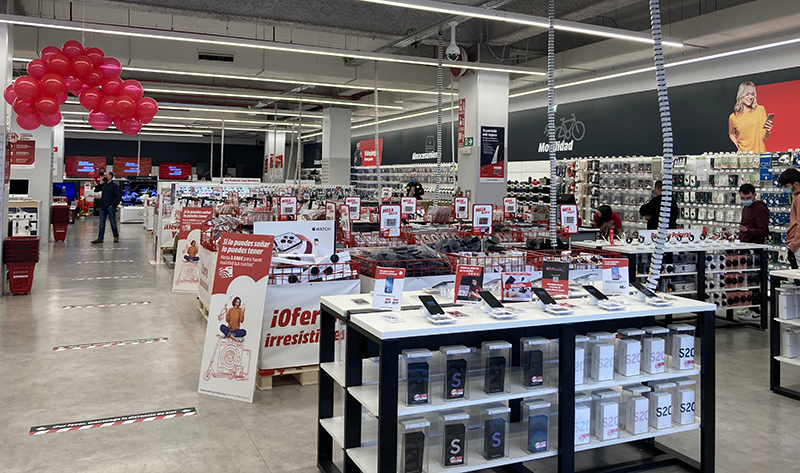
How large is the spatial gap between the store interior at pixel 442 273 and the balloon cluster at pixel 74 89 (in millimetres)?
41

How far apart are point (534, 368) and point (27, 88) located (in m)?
7.12

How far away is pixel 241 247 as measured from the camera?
4758 millimetres

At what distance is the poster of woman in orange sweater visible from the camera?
15.1 feet

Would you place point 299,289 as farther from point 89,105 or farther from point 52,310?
point 89,105

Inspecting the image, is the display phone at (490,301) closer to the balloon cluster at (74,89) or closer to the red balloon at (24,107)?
the balloon cluster at (74,89)

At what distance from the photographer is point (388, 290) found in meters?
3.27

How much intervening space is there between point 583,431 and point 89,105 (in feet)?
24.3

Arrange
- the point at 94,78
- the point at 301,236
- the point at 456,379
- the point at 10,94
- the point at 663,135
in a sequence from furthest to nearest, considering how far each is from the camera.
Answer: the point at 94,78
the point at 10,94
the point at 301,236
the point at 663,135
the point at 456,379

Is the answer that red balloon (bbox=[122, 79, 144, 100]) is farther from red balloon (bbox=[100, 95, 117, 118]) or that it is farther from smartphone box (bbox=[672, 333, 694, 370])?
smartphone box (bbox=[672, 333, 694, 370])

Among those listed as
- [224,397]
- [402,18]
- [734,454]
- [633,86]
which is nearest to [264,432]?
[224,397]

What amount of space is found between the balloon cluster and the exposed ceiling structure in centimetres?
44

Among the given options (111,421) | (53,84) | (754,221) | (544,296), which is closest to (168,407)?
(111,421)

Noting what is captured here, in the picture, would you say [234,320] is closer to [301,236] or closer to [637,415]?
[301,236]

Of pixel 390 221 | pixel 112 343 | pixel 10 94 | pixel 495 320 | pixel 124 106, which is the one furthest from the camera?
pixel 124 106
